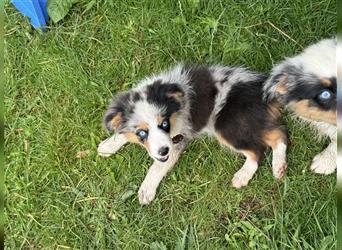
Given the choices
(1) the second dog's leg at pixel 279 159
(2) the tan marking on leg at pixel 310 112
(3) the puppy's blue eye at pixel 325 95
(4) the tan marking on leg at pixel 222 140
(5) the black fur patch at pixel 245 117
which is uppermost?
(3) the puppy's blue eye at pixel 325 95

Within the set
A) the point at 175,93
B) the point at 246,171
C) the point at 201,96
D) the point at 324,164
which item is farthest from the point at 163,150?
the point at 324,164

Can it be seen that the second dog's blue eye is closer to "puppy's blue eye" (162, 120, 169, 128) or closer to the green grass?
"puppy's blue eye" (162, 120, 169, 128)

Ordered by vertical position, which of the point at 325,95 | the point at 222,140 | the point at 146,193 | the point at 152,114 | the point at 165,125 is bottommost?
the point at 146,193

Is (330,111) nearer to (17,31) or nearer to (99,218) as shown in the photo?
(99,218)

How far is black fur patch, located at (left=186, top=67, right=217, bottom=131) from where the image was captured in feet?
10.4

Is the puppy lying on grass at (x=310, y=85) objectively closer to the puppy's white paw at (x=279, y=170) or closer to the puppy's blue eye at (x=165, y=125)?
the puppy's white paw at (x=279, y=170)

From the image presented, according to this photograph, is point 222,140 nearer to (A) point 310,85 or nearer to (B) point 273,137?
(B) point 273,137

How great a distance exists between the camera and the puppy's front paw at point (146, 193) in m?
3.54

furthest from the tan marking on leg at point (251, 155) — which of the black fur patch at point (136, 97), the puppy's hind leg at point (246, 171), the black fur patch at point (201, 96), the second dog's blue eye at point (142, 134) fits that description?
the black fur patch at point (136, 97)

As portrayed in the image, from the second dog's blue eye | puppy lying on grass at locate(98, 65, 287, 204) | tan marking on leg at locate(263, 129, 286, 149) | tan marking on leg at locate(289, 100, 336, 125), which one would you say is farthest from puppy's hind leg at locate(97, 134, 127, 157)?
tan marking on leg at locate(289, 100, 336, 125)

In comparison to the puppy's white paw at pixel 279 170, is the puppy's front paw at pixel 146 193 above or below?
below

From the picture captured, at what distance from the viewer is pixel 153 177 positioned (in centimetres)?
354

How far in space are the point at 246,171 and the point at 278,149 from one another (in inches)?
11.4

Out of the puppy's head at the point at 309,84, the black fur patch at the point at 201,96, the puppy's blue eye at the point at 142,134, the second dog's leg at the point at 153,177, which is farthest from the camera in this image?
the second dog's leg at the point at 153,177
